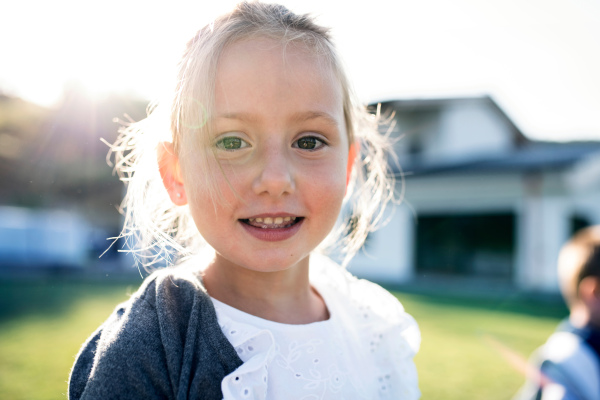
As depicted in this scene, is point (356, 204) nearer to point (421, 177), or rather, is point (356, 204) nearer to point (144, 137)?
point (144, 137)

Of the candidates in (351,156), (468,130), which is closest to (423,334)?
(351,156)

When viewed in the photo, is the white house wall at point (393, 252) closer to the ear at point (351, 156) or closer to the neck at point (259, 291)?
the ear at point (351, 156)

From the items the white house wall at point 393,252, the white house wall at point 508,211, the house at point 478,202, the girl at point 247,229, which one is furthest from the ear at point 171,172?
the white house wall at point 393,252

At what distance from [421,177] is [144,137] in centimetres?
1521

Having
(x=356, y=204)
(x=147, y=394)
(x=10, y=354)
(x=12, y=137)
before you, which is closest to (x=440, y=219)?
(x=12, y=137)

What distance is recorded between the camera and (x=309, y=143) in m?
1.32

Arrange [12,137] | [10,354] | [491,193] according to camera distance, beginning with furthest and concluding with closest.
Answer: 1. [491,193]
2. [12,137]
3. [10,354]

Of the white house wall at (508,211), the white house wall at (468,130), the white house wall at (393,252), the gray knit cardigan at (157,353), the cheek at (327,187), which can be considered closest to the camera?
the gray knit cardigan at (157,353)

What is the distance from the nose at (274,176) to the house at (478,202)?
1221cm

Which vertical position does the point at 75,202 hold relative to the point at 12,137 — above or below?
below

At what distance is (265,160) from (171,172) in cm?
33

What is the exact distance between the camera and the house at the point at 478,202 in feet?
45.6

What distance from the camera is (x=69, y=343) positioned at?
5.46 metres

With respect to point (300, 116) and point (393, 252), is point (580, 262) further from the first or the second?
point (393, 252)
